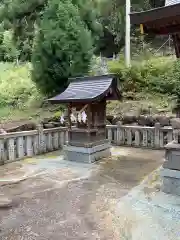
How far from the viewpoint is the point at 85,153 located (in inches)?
301

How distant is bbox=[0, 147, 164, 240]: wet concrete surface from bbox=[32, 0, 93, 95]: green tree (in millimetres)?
3876

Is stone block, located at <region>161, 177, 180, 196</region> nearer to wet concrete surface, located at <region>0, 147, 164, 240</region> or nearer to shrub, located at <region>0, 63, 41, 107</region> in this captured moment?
wet concrete surface, located at <region>0, 147, 164, 240</region>

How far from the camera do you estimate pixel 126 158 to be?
816 cm

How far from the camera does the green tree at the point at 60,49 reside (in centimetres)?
1098

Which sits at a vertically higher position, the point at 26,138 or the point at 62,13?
the point at 62,13

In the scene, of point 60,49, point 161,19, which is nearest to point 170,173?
point 161,19

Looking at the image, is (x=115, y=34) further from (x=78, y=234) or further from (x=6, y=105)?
(x=78, y=234)

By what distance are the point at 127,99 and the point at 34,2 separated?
6.89 metres

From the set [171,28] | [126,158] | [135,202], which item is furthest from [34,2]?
[135,202]

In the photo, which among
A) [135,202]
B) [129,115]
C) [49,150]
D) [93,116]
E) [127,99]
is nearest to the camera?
[135,202]

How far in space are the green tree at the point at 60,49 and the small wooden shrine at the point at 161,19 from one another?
6.48 m

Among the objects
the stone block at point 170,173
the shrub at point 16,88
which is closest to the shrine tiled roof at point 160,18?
the stone block at point 170,173

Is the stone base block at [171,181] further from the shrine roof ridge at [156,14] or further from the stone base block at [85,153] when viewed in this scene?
the stone base block at [85,153]

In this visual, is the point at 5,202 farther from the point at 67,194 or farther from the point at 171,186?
the point at 171,186
